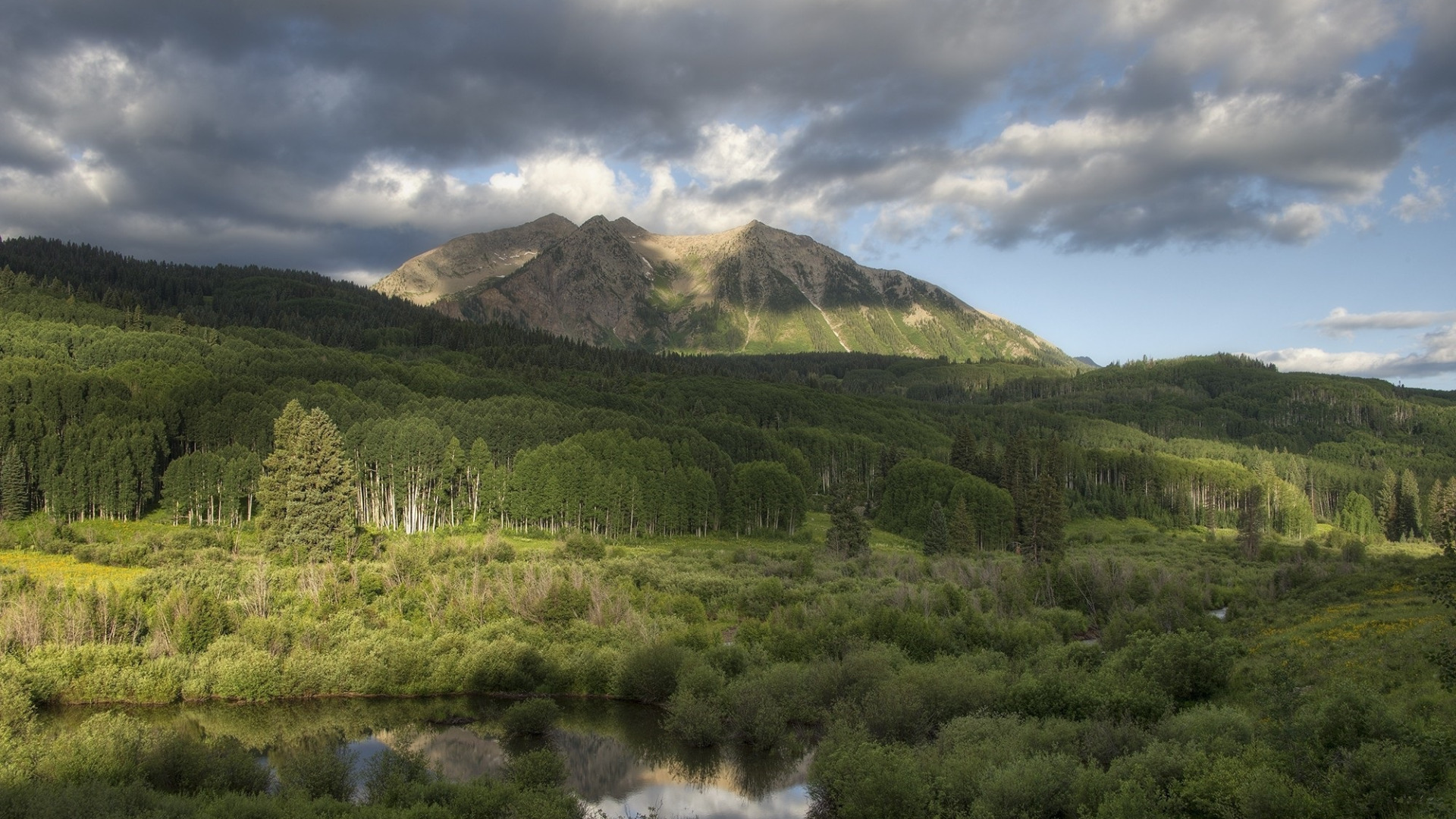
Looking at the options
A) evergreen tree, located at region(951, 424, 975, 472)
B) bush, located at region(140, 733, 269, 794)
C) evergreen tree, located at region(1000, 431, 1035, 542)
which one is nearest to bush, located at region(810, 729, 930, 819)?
bush, located at region(140, 733, 269, 794)

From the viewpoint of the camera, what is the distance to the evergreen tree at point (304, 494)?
3046 inches

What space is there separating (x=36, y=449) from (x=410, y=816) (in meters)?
91.5

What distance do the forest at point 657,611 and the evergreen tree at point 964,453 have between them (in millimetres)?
754

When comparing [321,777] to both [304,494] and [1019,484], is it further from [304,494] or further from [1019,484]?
[1019,484]

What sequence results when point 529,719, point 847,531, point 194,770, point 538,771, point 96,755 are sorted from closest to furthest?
point 96,755
point 194,770
point 538,771
point 529,719
point 847,531

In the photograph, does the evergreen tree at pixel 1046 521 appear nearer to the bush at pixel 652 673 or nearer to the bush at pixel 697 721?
the bush at pixel 652 673

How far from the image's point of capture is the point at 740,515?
379ft

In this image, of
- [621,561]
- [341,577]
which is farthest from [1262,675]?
[341,577]

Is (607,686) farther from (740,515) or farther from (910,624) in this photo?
(740,515)

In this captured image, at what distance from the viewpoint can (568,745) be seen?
144 ft

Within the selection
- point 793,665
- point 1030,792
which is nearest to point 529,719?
point 793,665

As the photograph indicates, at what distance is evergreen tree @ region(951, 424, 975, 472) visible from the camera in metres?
140

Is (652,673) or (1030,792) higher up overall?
(1030,792)

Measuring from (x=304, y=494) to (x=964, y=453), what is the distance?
3885 inches
